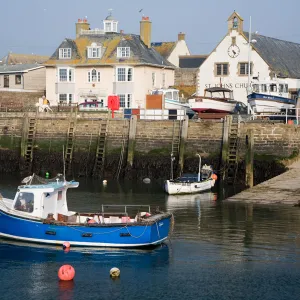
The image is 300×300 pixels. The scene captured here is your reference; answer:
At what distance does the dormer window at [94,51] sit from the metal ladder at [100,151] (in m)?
13.3

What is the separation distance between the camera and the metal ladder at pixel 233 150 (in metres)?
47.4

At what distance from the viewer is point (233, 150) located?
48.1 metres

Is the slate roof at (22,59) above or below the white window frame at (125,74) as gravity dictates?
above

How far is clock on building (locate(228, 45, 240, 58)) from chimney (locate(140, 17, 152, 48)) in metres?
7.25

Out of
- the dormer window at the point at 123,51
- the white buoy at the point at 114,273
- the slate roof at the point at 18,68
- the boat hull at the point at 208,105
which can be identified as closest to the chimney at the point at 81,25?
the slate roof at the point at 18,68

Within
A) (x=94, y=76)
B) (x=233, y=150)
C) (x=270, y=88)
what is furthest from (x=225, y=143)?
(x=94, y=76)

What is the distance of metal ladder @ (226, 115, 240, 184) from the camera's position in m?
47.4

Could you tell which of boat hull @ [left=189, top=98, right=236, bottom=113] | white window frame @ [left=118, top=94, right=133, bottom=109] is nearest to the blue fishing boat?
boat hull @ [left=189, top=98, right=236, bottom=113]

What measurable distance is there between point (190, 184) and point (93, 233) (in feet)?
52.6

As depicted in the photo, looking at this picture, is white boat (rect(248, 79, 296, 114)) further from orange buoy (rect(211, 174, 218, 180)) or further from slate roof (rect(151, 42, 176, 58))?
slate roof (rect(151, 42, 176, 58))

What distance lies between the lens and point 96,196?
42.8 m

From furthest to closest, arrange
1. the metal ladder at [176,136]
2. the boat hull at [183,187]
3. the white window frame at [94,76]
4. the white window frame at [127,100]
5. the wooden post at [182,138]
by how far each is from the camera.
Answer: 1. the white window frame at [94,76]
2. the white window frame at [127,100]
3. the metal ladder at [176,136]
4. the wooden post at [182,138]
5. the boat hull at [183,187]

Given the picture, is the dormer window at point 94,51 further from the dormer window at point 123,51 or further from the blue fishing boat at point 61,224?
the blue fishing boat at point 61,224

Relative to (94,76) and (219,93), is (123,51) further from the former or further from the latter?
(219,93)
